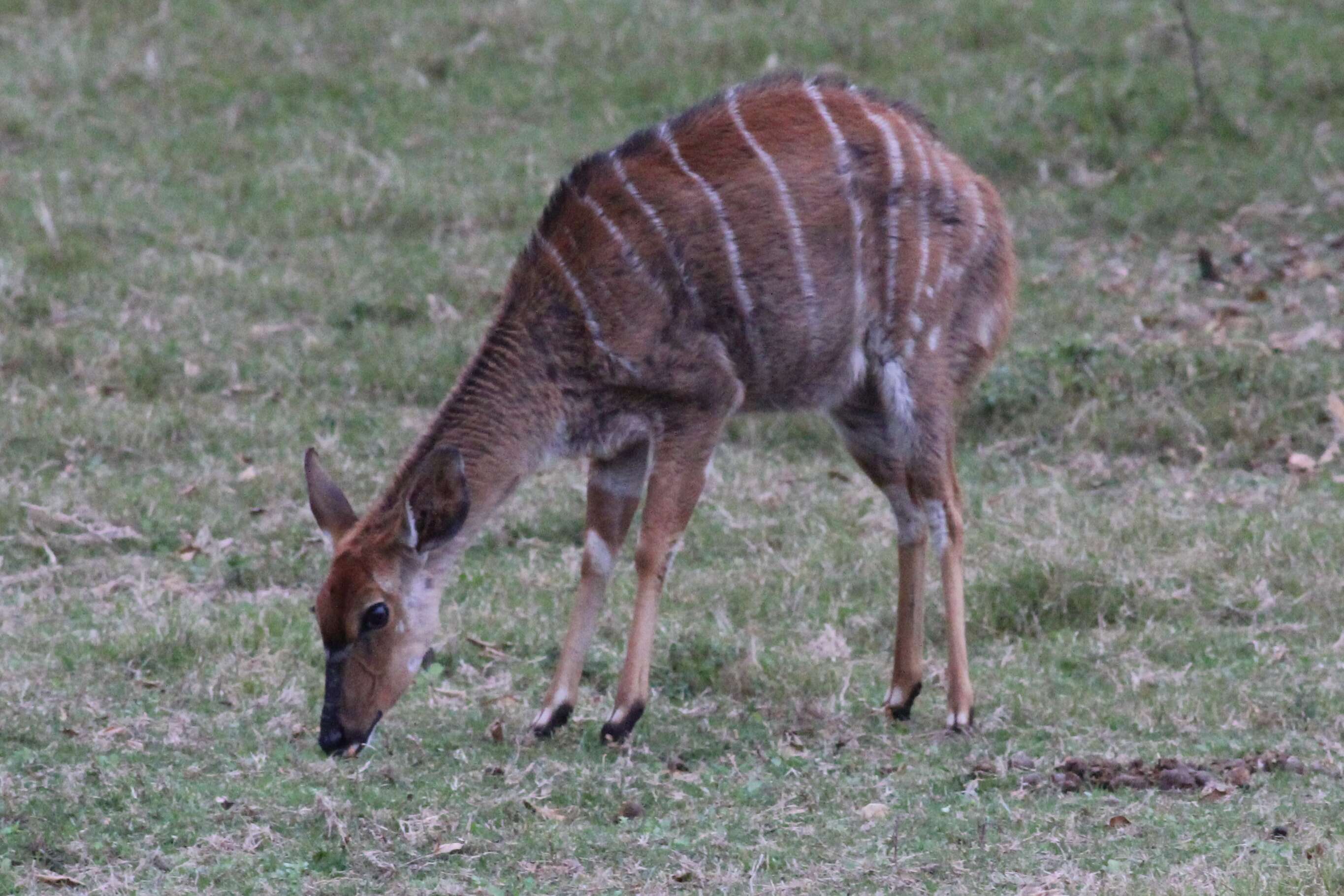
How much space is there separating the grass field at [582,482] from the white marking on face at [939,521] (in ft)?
1.77

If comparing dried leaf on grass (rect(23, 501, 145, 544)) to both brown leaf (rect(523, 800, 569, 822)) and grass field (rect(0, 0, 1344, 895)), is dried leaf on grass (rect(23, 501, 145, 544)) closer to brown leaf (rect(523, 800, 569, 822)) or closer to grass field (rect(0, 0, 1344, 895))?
grass field (rect(0, 0, 1344, 895))

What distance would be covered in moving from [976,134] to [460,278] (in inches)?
146

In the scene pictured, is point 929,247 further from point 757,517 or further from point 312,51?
point 312,51

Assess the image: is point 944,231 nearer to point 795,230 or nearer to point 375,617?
point 795,230

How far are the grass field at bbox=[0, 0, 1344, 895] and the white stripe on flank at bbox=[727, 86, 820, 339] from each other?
3.80 feet

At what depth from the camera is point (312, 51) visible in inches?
547

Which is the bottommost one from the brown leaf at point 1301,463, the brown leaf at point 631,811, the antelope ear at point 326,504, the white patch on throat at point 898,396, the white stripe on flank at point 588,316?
the brown leaf at point 1301,463

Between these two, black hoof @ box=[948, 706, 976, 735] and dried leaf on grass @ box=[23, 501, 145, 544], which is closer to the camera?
black hoof @ box=[948, 706, 976, 735]

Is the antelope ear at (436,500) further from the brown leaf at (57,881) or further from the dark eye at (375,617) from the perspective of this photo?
the brown leaf at (57,881)

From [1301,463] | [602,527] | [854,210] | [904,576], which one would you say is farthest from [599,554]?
[1301,463]

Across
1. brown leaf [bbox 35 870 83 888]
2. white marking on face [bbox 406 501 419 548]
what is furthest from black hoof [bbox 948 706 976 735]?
brown leaf [bbox 35 870 83 888]

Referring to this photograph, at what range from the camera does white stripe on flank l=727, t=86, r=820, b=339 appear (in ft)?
20.8

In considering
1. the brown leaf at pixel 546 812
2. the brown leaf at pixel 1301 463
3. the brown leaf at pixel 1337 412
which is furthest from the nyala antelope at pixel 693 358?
the brown leaf at pixel 1337 412

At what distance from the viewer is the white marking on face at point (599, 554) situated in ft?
21.1
